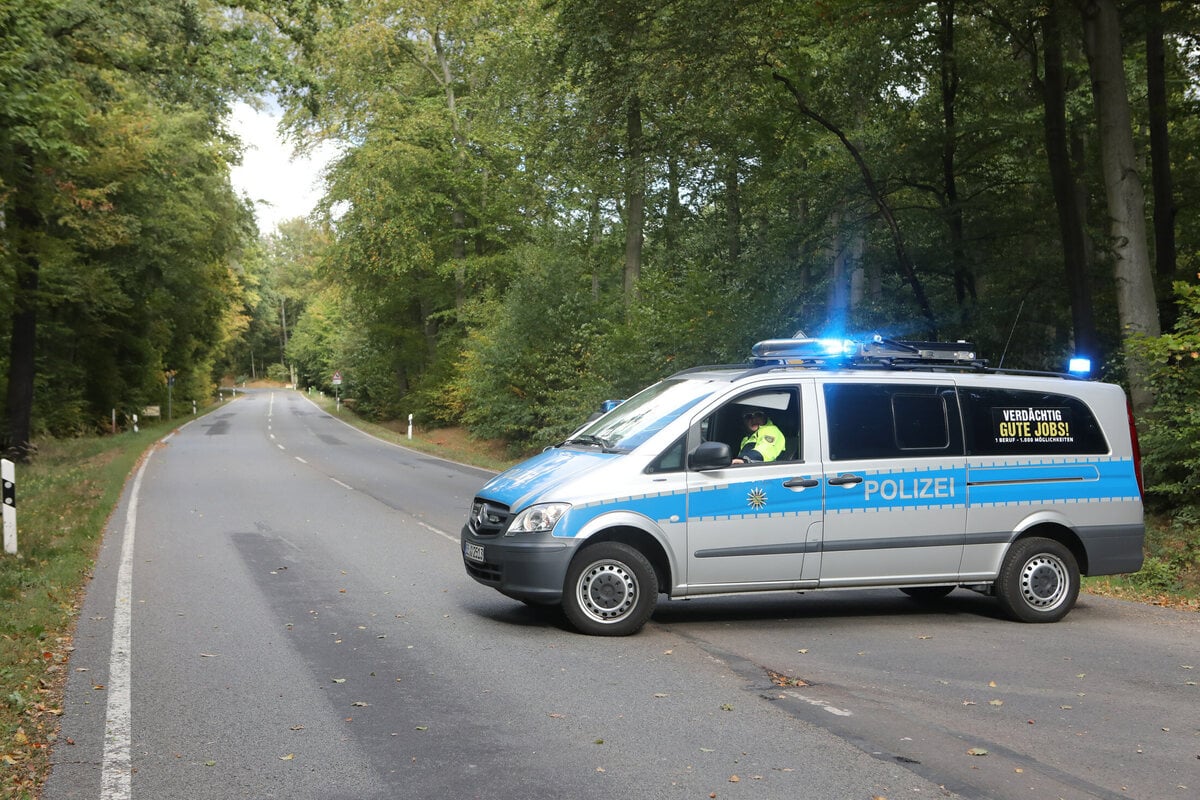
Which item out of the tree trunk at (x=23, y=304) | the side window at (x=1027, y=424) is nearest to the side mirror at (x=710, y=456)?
the side window at (x=1027, y=424)

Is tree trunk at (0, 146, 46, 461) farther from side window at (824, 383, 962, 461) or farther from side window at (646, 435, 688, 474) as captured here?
side window at (824, 383, 962, 461)

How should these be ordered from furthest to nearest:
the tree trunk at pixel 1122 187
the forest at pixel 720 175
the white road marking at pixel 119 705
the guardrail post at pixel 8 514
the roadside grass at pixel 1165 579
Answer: the forest at pixel 720 175 → the tree trunk at pixel 1122 187 → the guardrail post at pixel 8 514 → the roadside grass at pixel 1165 579 → the white road marking at pixel 119 705

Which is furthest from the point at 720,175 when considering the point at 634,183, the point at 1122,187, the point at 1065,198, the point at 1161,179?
the point at 1122,187

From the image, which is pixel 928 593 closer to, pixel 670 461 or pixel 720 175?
pixel 670 461

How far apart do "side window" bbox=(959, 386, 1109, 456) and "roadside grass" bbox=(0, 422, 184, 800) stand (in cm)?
699

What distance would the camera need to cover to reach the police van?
819 centimetres

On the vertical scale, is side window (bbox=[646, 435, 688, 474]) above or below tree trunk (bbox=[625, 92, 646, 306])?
below

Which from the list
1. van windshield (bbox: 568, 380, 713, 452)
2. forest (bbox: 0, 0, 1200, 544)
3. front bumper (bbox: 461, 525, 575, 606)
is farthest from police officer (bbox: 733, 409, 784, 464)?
forest (bbox: 0, 0, 1200, 544)

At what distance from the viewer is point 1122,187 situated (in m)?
14.8

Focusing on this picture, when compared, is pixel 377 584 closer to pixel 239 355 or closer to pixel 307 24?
pixel 307 24

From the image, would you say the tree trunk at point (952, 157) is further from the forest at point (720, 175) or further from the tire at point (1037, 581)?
the tire at point (1037, 581)

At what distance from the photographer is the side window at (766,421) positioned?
340 inches

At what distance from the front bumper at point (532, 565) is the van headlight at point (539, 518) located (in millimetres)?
52

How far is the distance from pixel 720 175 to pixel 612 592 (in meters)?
24.2
